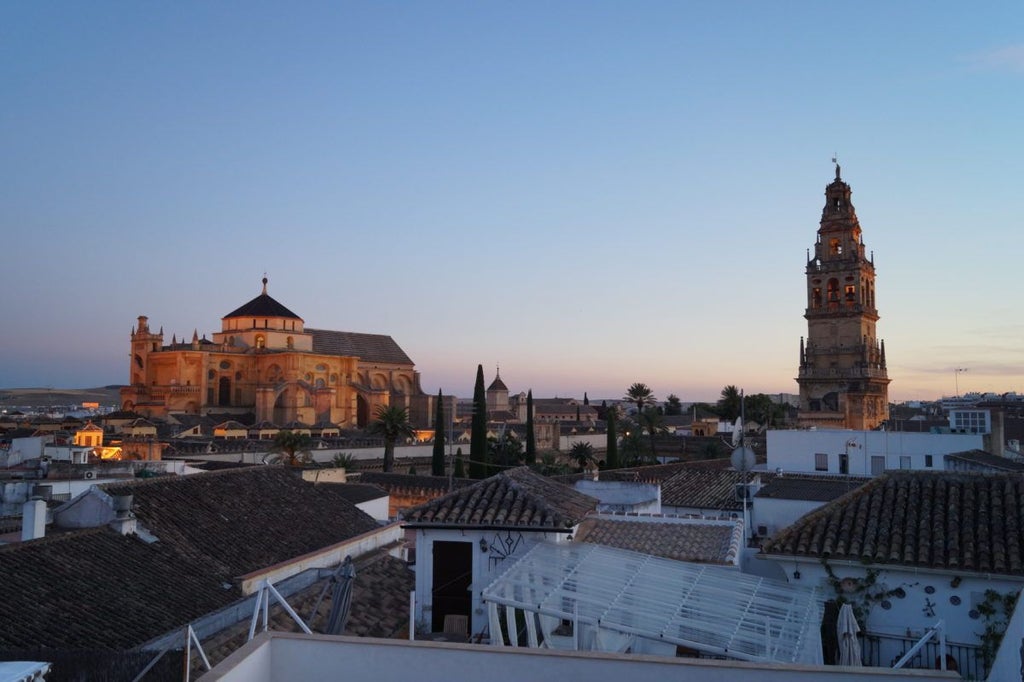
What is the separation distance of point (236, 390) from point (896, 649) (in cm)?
7729

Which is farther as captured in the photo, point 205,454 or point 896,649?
point 205,454

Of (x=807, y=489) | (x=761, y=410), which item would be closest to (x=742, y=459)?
(x=807, y=489)

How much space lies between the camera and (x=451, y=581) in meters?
10.4

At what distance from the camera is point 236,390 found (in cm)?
7912

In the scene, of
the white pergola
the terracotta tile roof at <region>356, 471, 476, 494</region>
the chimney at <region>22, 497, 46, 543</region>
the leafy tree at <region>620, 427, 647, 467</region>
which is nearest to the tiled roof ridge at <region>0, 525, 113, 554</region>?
the chimney at <region>22, 497, 46, 543</region>

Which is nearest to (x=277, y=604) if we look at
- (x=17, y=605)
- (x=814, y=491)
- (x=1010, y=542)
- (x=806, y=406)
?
(x=17, y=605)

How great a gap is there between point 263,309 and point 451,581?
78.8m

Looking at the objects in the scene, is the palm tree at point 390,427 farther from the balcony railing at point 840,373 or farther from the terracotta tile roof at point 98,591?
the terracotta tile roof at point 98,591

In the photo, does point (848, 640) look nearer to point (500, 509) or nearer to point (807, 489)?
point (500, 509)

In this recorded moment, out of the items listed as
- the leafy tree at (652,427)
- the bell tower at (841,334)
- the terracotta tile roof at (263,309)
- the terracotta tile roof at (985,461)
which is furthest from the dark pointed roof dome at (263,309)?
the terracotta tile roof at (985,461)

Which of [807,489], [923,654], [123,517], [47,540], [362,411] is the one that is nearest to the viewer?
[923,654]

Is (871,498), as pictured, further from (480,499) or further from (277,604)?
(277,604)

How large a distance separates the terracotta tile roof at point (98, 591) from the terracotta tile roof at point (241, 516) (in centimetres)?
71

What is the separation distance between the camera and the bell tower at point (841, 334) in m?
47.0
